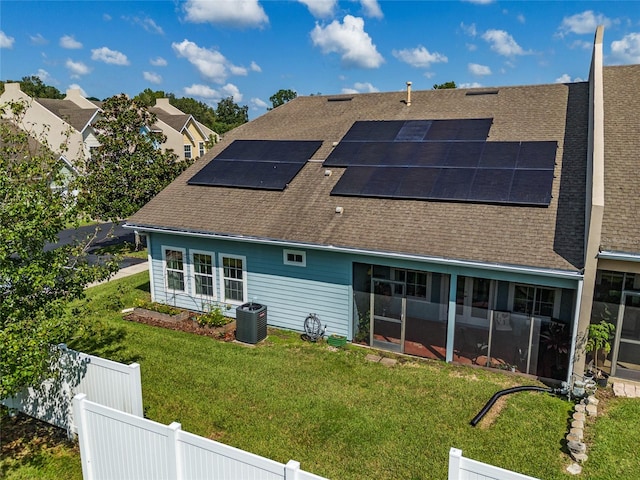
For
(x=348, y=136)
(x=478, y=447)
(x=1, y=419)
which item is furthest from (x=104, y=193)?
(x=478, y=447)

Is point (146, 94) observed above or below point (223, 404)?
above

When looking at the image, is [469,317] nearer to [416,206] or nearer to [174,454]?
[416,206]

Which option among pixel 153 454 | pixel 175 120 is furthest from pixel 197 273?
pixel 175 120

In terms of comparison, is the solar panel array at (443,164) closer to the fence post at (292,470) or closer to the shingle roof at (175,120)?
the fence post at (292,470)

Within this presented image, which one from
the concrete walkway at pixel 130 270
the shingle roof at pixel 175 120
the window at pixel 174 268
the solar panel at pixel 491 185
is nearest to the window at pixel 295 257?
the window at pixel 174 268

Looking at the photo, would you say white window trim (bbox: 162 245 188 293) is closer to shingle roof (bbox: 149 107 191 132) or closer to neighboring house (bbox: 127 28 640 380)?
neighboring house (bbox: 127 28 640 380)

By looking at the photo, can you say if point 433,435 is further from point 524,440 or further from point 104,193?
point 104,193

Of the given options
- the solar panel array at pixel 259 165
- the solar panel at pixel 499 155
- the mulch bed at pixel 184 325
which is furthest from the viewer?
the solar panel array at pixel 259 165

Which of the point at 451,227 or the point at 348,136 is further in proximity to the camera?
the point at 348,136
